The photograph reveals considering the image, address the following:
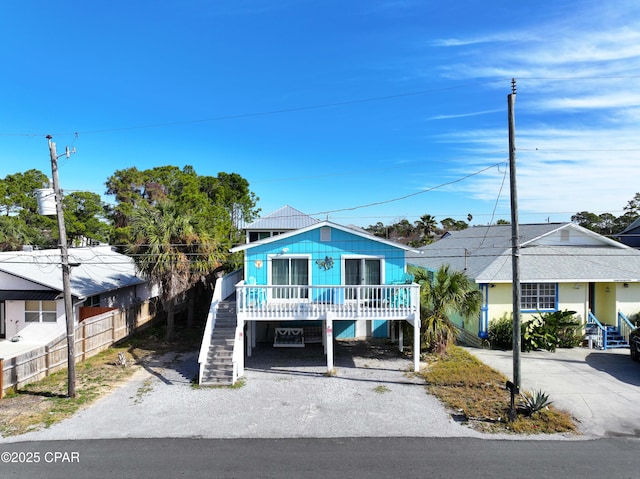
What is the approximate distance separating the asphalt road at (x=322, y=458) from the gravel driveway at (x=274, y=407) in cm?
45

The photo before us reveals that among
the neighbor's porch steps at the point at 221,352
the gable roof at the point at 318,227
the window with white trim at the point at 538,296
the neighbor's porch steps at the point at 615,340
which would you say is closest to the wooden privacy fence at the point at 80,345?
the neighbor's porch steps at the point at 221,352

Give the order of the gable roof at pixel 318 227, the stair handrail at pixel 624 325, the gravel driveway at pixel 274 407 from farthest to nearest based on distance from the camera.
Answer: the stair handrail at pixel 624 325 → the gable roof at pixel 318 227 → the gravel driveway at pixel 274 407

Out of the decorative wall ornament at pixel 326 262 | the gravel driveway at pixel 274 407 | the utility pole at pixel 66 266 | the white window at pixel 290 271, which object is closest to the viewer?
the gravel driveway at pixel 274 407

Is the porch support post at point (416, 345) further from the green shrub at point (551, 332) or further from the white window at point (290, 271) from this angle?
the green shrub at point (551, 332)

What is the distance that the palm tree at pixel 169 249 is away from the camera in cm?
1758

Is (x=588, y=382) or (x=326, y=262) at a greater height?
(x=326, y=262)

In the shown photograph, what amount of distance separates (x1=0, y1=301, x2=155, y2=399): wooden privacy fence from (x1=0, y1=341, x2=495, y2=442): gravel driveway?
10.3 feet

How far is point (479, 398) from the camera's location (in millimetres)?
11578

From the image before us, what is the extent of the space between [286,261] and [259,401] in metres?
6.60

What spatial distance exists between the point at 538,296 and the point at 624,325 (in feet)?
12.7

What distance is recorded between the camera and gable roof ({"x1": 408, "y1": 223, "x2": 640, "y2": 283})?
17750mm

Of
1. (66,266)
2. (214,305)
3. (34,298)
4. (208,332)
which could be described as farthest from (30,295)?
(208,332)

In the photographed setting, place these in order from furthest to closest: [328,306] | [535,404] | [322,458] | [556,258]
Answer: [556,258], [328,306], [535,404], [322,458]

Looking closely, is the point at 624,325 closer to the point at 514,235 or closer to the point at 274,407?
the point at 514,235
